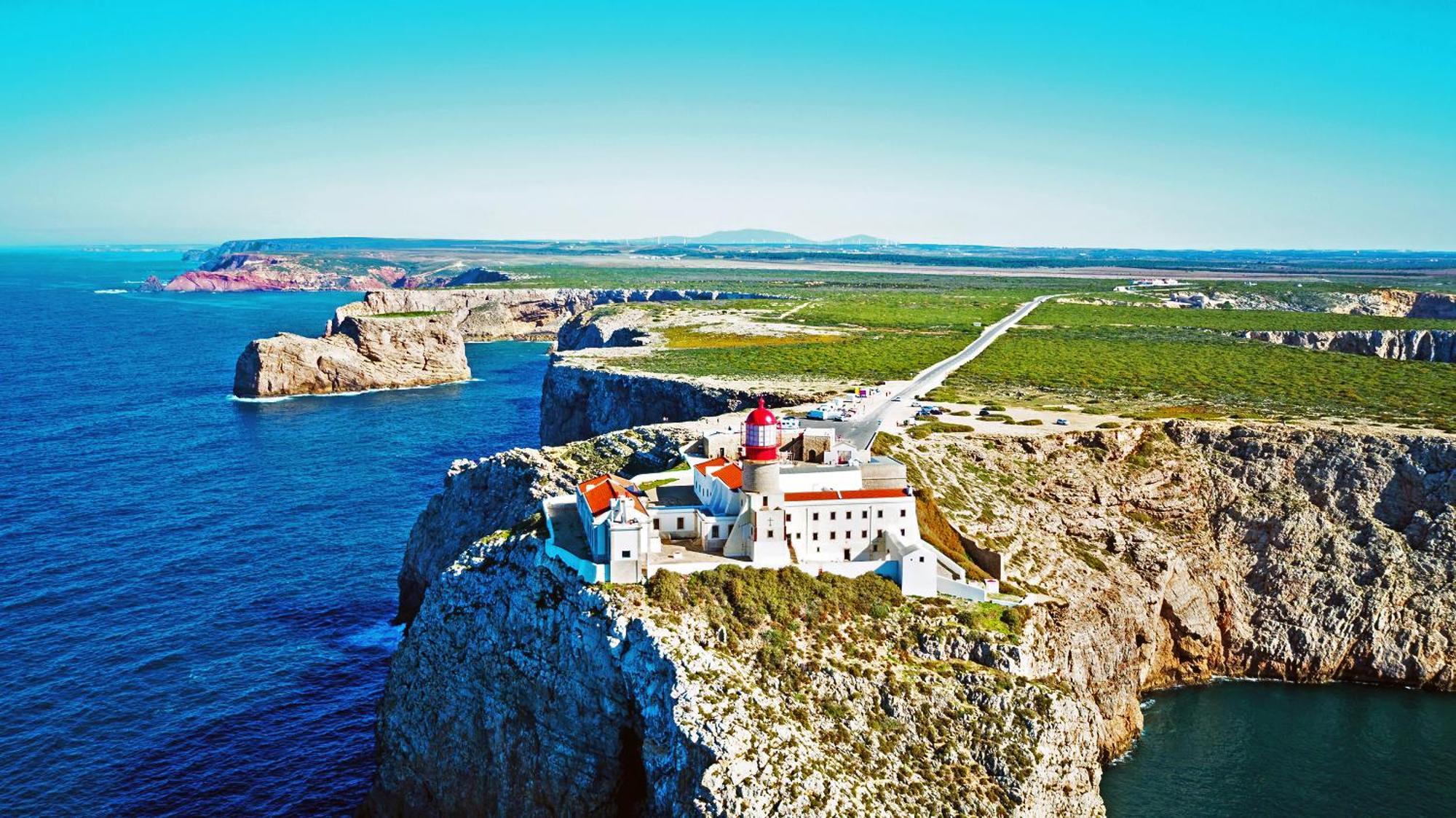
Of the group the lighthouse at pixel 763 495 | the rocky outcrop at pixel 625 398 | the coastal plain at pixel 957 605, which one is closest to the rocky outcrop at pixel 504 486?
the coastal plain at pixel 957 605

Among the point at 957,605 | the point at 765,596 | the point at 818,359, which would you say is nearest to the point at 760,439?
the point at 765,596

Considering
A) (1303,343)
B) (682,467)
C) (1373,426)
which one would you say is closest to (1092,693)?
(682,467)

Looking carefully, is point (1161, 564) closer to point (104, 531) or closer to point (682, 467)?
point (682, 467)

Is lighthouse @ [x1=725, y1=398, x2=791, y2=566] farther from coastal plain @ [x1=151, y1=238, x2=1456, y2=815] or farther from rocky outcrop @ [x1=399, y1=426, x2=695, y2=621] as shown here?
rocky outcrop @ [x1=399, y1=426, x2=695, y2=621]

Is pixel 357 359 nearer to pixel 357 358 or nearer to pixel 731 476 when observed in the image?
pixel 357 358

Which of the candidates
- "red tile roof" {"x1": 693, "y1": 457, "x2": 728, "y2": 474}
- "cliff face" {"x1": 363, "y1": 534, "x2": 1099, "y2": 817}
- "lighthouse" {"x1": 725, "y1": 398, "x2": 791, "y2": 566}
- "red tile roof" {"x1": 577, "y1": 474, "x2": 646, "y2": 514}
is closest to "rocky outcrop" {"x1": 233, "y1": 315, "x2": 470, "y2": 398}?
"red tile roof" {"x1": 693, "y1": 457, "x2": 728, "y2": 474}

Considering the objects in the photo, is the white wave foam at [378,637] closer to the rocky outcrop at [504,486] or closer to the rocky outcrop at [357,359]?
the rocky outcrop at [504,486]

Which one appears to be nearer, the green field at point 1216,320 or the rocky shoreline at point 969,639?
the rocky shoreline at point 969,639
